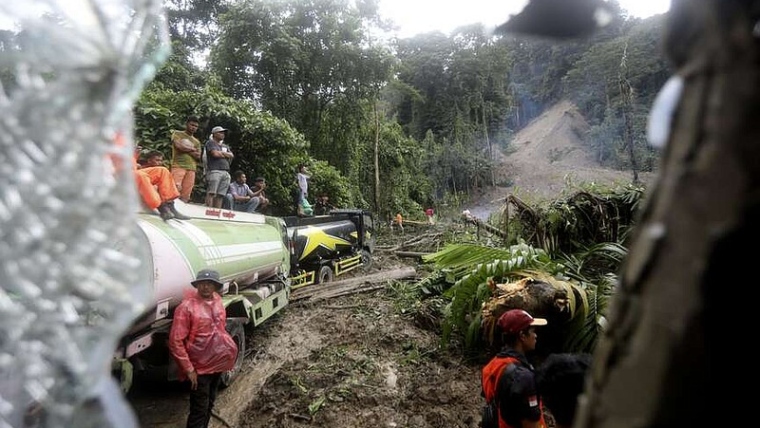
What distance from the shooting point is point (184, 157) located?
5109 millimetres

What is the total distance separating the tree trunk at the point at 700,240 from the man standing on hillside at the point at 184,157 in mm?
5399

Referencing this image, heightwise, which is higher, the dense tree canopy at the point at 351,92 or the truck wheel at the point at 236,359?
the dense tree canopy at the point at 351,92

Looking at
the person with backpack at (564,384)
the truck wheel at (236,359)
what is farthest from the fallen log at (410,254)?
the person with backpack at (564,384)

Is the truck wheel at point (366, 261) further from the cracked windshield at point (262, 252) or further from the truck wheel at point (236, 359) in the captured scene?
the truck wheel at point (236, 359)

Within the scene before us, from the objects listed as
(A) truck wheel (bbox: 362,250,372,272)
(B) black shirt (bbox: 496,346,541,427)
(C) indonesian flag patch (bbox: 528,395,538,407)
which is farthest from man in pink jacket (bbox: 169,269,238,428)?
(A) truck wheel (bbox: 362,250,372,272)

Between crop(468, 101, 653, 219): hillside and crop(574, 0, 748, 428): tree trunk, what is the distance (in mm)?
26022

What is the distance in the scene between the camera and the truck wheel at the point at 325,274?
27.7ft

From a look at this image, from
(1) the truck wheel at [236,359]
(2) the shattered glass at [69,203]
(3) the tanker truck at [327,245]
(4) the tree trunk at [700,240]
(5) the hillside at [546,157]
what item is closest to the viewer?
(4) the tree trunk at [700,240]

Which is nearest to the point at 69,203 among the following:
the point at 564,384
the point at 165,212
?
the point at 564,384

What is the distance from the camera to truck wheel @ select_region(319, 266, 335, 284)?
846 centimetres

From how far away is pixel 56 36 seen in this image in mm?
537

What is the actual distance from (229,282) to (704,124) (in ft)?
15.2

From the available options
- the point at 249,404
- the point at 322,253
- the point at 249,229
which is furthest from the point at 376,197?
the point at 249,404

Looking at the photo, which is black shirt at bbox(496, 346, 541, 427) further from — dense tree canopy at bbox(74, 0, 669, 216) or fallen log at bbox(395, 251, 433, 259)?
fallen log at bbox(395, 251, 433, 259)
